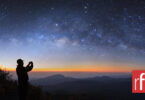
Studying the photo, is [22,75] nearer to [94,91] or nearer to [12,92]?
[12,92]

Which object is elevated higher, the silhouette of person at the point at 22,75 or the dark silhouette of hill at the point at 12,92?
the silhouette of person at the point at 22,75

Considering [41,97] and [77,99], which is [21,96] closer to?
[41,97]

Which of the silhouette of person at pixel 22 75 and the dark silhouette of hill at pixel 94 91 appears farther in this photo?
the dark silhouette of hill at pixel 94 91

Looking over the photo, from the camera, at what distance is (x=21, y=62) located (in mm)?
6941

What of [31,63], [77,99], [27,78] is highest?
[31,63]

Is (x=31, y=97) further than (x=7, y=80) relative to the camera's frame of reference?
No

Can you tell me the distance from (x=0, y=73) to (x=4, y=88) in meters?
2.75

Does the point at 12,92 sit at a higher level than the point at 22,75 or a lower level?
lower

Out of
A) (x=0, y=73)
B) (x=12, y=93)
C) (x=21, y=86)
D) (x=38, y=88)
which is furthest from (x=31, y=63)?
(x=0, y=73)

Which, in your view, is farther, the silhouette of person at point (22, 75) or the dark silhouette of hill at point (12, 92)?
the dark silhouette of hill at point (12, 92)

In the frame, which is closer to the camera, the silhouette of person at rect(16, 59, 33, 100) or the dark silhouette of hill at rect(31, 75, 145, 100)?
the silhouette of person at rect(16, 59, 33, 100)

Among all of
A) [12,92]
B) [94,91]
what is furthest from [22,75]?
[94,91]

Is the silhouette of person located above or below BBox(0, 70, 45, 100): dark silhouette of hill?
above

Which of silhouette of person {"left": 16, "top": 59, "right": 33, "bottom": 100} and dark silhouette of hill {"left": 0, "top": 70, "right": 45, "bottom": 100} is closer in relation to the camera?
silhouette of person {"left": 16, "top": 59, "right": 33, "bottom": 100}
